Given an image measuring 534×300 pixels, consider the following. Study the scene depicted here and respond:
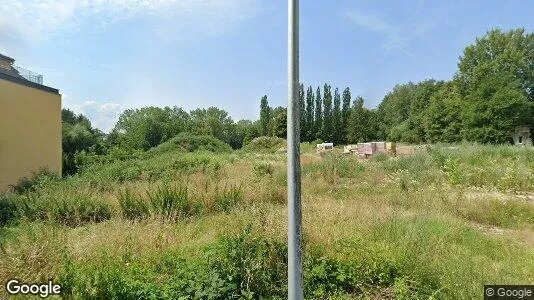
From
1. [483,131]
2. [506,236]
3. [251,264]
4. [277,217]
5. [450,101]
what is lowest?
[506,236]

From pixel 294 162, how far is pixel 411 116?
63.0 meters

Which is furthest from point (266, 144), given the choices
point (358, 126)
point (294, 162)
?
point (294, 162)

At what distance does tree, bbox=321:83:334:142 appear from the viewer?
5973 centimetres

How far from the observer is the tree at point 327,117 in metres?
59.7

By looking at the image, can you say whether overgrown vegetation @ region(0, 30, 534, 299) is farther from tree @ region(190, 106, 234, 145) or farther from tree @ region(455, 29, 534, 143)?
tree @ region(190, 106, 234, 145)

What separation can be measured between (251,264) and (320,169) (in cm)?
1034

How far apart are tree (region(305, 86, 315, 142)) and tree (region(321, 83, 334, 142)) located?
2176 millimetres

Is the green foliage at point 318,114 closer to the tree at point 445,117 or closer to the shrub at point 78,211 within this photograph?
the tree at point 445,117

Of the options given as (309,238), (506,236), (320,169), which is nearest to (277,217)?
(309,238)

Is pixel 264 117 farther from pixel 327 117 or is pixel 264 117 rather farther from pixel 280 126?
pixel 327 117

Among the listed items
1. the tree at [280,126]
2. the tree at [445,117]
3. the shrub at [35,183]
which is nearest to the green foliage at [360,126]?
the tree at [445,117]

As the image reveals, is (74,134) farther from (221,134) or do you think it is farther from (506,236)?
(506,236)

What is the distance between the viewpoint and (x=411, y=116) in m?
58.4

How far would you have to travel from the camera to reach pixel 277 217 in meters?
4.56
